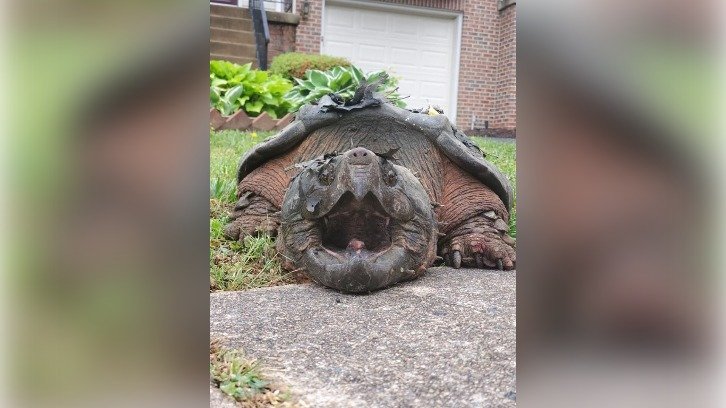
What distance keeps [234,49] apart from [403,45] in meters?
4.27

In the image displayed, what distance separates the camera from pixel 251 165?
139 inches

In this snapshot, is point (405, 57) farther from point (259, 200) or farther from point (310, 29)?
point (259, 200)

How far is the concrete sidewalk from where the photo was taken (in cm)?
137

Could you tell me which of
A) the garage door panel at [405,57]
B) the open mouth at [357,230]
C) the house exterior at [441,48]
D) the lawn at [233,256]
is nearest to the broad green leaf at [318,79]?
the lawn at [233,256]

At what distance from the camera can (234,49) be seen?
1081cm

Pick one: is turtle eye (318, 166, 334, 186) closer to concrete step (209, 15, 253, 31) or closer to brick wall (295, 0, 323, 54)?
concrete step (209, 15, 253, 31)

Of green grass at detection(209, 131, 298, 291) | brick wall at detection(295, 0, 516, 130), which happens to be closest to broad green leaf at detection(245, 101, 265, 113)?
green grass at detection(209, 131, 298, 291)

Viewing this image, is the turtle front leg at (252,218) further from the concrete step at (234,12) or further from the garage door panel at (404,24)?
the garage door panel at (404,24)

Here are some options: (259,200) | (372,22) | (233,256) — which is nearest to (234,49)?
(372,22)

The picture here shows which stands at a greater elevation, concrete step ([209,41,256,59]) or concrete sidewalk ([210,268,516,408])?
concrete step ([209,41,256,59])

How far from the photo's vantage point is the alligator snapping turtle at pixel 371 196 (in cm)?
234

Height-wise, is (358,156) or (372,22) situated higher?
(372,22)
